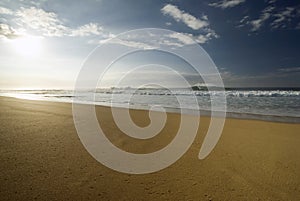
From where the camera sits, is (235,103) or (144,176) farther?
(235,103)

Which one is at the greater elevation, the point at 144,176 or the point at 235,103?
the point at 235,103

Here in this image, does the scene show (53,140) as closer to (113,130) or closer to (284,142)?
(113,130)

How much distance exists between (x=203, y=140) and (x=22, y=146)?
5.02 meters

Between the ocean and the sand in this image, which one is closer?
the sand

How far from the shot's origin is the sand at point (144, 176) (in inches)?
144

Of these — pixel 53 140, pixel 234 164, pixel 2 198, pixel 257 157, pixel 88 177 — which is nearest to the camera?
pixel 2 198

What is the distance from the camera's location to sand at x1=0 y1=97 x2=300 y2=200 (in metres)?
3.65

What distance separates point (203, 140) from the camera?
23.5 ft

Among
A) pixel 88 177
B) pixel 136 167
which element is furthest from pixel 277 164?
pixel 88 177

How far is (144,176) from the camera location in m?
4.33

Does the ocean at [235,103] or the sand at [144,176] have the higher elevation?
the ocean at [235,103]

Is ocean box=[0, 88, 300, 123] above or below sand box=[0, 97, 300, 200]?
above

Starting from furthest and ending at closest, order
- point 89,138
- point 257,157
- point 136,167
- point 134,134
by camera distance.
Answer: point 134,134 → point 89,138 → point 257,157 → point 136,167

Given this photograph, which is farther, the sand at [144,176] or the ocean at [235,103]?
the ocean at [235,103]
